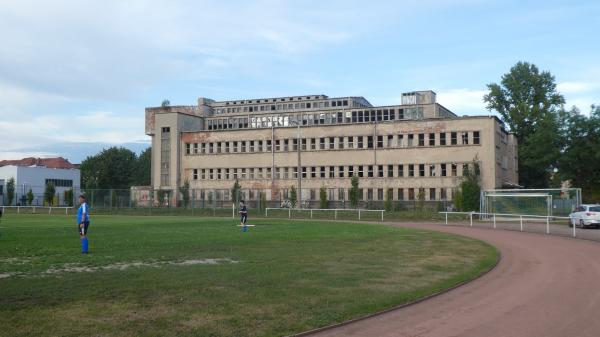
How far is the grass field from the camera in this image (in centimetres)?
877

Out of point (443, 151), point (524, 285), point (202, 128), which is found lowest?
point (524, 285)

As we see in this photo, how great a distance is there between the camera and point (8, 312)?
29.9ft

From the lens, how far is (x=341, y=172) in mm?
80000

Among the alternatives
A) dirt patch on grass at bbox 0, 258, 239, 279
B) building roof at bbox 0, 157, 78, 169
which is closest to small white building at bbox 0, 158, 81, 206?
building roof at bbox 0, 157, 78, 169

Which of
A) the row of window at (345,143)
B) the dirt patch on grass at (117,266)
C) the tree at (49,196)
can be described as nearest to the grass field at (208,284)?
the dirt patch on grass at (117,266)

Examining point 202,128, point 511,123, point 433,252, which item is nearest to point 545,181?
point 511,123

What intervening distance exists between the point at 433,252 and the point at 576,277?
6141 mm

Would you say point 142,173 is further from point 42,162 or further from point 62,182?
point 42,162

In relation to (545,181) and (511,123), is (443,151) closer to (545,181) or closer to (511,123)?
(511,123)

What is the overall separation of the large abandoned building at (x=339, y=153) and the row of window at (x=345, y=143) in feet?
0.43

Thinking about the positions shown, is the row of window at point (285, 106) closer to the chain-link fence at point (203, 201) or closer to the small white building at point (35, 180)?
the chain-link fence at point (203, 201)

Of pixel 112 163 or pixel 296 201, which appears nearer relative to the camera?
pixel 296 201

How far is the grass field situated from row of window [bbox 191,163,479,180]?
174 feet

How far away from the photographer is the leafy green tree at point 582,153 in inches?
2611
